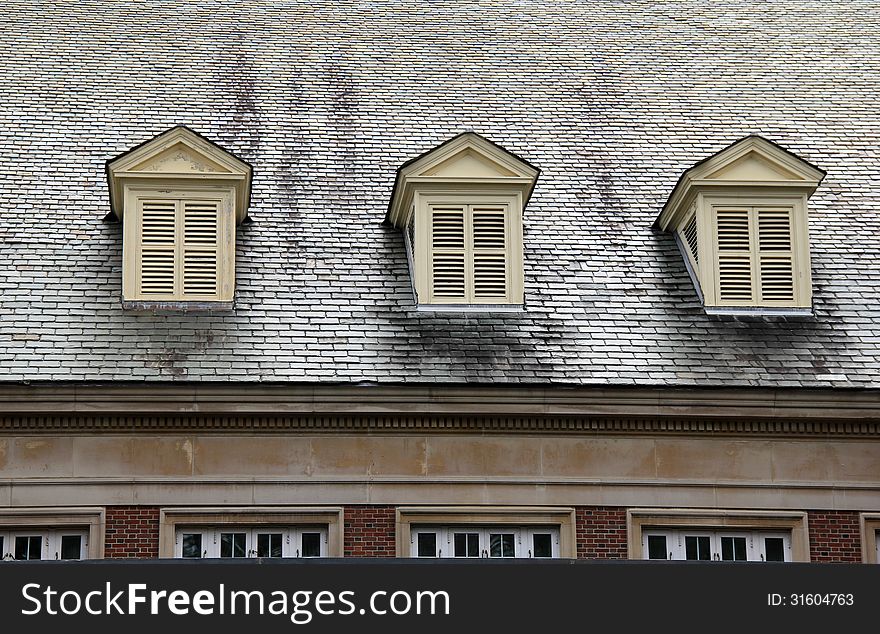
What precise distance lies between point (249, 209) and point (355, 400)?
3969mm

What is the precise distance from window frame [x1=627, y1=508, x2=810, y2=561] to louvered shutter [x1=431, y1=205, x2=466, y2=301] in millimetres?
3547

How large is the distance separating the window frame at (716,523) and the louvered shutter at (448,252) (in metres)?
3.55

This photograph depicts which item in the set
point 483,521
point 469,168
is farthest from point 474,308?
Result: point 483,521

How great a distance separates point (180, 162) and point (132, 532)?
4.78 m

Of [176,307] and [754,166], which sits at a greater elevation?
[754,166]

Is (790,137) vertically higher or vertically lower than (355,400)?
higher

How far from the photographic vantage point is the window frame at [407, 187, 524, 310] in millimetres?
19844

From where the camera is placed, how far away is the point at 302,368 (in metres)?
18.4

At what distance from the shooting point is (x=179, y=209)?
65.9 feet

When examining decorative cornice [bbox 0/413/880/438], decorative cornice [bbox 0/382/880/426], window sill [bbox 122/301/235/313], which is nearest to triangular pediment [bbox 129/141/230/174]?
window sill [bbox 122/301/235/313]

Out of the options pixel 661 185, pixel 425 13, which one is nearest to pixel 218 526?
pixel 661 185

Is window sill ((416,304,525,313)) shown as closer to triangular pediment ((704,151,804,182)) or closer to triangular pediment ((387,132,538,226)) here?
triangular pediment ((387,132,538,226))

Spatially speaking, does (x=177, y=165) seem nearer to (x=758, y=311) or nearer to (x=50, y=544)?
(x=50, y=544)

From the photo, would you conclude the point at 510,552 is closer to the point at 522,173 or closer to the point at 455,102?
the point at 522,173
